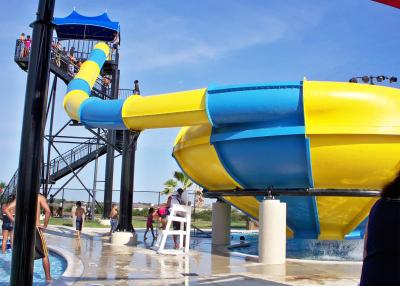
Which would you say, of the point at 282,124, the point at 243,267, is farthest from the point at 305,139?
the point at 243,267

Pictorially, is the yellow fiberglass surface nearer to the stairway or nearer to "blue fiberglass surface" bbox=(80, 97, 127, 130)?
"blue fiberglass surface" bbox=(80, 97, 127, 130)

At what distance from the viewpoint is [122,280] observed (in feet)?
22.8

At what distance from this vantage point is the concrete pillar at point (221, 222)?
1355 cm

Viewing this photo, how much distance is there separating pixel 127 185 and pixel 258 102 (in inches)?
225

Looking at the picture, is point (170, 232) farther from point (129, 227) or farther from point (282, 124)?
point (282, 124)

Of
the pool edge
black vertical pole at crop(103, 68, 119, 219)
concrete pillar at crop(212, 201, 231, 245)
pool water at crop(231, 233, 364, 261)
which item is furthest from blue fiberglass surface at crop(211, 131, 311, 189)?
black vertical pole at crop(103, 68, 119, 219)

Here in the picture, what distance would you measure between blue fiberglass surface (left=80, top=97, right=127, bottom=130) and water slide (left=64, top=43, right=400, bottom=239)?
0.05 meters

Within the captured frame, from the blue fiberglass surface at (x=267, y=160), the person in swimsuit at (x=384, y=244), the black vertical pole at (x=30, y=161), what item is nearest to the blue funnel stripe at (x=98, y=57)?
the blue fiberglass surface at (x=267, y=160)

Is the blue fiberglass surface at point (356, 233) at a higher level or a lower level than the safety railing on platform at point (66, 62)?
lower

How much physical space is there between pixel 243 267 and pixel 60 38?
2057 centimetres

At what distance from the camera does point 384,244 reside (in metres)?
1.75

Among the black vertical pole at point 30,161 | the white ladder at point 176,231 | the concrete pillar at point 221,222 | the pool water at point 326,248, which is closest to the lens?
the black vertical pole at point 30,161

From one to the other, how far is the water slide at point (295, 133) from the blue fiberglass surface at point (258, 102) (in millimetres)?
18

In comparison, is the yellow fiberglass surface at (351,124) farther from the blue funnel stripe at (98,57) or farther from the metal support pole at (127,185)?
the blue funnel stripe at (98,57)
